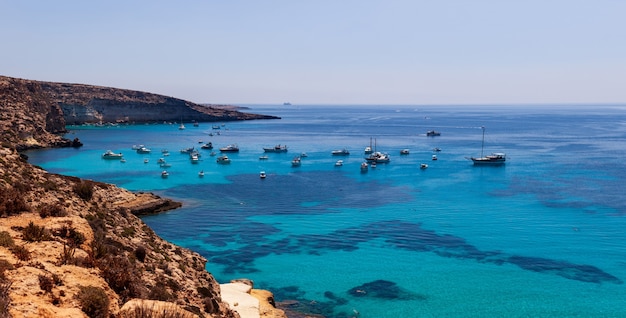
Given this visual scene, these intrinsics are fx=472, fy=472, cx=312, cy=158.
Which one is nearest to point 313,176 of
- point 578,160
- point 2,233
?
point 578,160

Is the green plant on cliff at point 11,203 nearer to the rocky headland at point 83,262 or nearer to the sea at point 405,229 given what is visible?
the rocky headland at point 83,262

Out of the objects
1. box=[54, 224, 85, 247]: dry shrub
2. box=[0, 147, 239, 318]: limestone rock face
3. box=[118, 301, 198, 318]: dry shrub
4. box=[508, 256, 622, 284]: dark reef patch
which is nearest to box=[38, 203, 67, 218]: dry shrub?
box=[0, 147, 239, 318]: limestone rock face

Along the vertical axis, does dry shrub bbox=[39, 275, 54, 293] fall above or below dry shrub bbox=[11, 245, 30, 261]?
below

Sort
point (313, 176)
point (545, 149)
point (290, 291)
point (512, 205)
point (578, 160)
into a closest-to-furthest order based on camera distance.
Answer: point (290, 291)
point (512, 205)
point (313, 176)
point (578, 160)
point (545, 149)

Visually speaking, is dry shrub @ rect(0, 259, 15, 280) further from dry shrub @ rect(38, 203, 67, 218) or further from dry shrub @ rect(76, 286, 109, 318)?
dry shrub @ rect(38, 203, 67, 218)

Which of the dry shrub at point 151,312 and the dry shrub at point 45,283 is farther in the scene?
the dry shrub at point 45,283

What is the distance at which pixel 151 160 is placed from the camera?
108 metres

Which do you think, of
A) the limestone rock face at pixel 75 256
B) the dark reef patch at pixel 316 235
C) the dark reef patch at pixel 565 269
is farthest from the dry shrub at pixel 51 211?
the dark reef patch at pixel 565 269

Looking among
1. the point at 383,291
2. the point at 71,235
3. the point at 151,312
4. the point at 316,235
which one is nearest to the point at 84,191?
the point at 71,235

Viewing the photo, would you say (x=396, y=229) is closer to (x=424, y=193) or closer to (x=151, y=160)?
(x=424, y=193)

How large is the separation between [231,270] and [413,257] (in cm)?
1655

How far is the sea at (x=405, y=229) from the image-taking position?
116 ft

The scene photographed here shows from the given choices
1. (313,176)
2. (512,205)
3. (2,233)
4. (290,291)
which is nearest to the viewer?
(2,233)

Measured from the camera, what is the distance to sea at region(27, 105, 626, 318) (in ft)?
116
